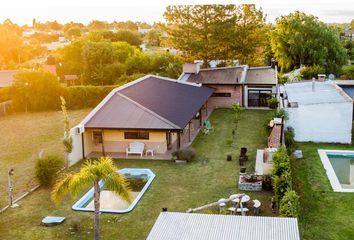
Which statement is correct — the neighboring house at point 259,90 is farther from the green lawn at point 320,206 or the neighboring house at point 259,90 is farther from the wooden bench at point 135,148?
the wooden bench at point 135,148

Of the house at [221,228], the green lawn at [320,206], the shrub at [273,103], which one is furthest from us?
the shrub at [273,103]

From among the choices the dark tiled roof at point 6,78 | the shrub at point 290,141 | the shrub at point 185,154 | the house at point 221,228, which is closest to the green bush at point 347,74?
the shrub at point 290,141

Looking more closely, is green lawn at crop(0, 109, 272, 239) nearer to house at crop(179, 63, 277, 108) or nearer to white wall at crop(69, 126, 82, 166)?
white wall at crop(69, 126, 82, 166)

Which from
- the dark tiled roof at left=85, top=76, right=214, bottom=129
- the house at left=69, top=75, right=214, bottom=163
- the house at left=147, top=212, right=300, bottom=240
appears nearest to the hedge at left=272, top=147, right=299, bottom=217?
the house at left=147, top=212, right=300, bottom=240

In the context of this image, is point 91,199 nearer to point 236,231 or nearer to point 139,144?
point 139,144

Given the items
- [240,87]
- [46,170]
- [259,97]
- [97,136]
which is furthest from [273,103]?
[46,170]

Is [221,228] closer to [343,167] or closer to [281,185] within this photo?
[281,185]

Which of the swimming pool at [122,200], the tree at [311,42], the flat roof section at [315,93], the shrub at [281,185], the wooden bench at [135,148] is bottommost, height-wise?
the swimming pool at [122,200]

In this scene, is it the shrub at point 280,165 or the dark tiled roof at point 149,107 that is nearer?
the shrub at point 280,165
